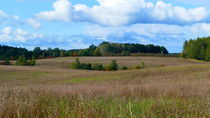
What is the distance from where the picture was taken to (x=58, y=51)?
113 m

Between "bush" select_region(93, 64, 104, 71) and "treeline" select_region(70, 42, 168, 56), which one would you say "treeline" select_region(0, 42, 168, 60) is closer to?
"treeline" select_region(70, 42, 168, 56)

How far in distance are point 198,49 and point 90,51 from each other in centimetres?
3679

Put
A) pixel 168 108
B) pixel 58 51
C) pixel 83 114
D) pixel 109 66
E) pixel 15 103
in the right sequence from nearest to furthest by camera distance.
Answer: pixel 83 114
pixel 15 103
pixel 168 108
pixel 109 66
pixel 58 51

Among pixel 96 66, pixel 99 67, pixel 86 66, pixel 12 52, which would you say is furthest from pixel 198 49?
pixel 12 52

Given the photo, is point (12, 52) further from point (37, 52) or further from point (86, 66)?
point (86, 66)

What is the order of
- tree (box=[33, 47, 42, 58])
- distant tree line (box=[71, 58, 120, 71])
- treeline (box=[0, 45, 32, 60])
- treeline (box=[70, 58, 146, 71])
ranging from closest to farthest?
treeline (box=[70, 58, 146, 71]) → distant tree line (box=[71, 58, 120, 71]) → treeline (box=[0, 45, 32, 60]) → tree (box=[33, 47, 42, 58])

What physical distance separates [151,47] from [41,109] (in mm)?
124068

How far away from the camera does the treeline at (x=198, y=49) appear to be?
93438 millimetres

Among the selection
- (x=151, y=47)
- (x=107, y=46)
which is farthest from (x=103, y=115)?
(x=151, y=47)

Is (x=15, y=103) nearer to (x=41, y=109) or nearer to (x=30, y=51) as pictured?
(x=41, y=109)

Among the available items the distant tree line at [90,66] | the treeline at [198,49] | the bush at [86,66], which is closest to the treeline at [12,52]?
the distant tree line at [90,66]

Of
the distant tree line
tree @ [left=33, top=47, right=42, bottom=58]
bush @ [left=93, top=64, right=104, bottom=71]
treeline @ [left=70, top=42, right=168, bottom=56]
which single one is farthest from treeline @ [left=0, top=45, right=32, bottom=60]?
bush @ [left=93, top=64, right=104, bottom=71]

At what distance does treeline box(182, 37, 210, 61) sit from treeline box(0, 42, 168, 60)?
66.5ft

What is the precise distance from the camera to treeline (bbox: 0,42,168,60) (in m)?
106
